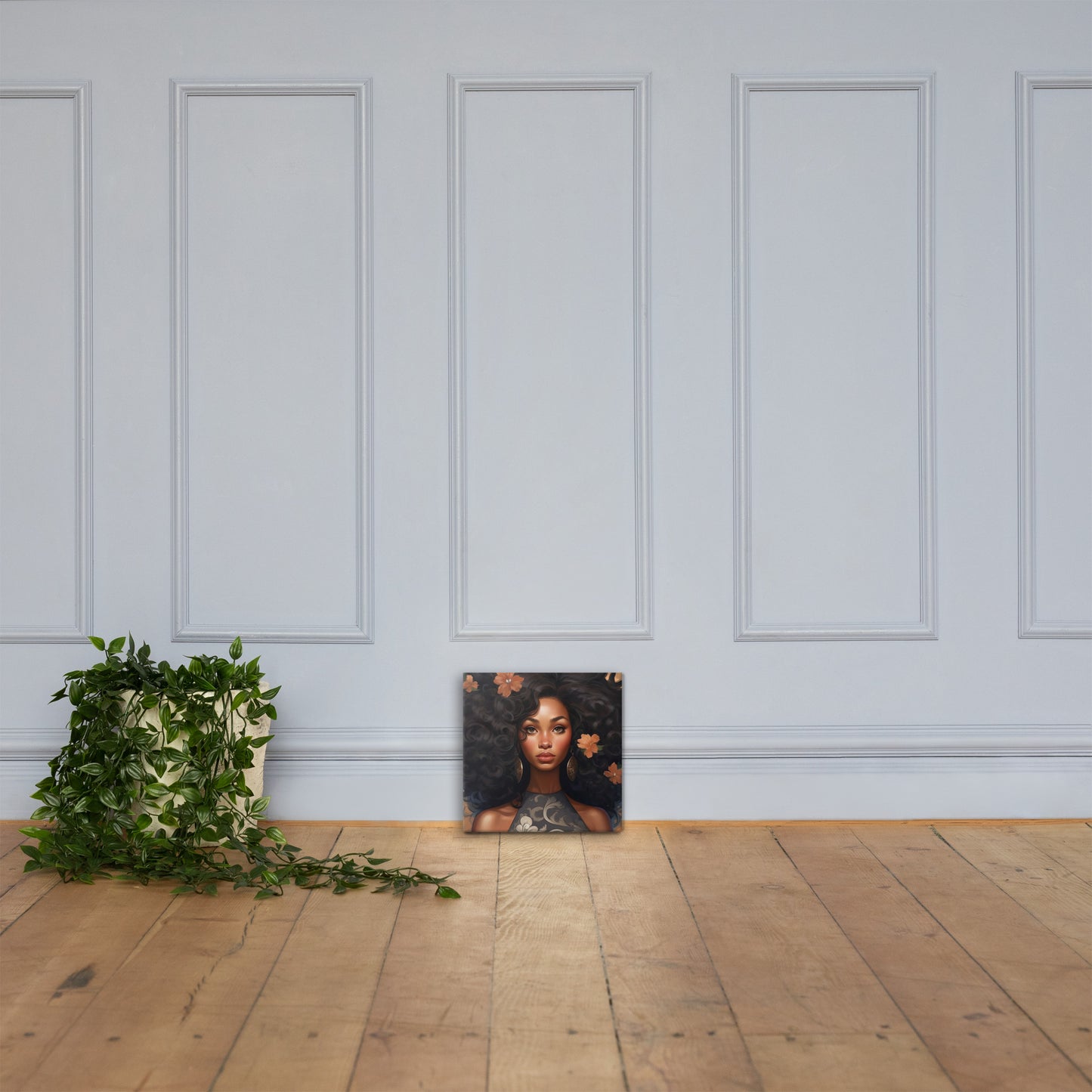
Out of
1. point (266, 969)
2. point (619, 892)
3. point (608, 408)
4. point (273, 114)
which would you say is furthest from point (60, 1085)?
point (273, 114)

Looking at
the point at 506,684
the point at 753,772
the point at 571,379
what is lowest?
the point at 753,772

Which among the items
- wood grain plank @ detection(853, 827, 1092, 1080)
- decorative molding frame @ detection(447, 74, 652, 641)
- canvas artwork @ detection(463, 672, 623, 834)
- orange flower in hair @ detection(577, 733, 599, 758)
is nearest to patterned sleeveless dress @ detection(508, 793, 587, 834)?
canvas artwork @ detection(463, 672, 623, 834)

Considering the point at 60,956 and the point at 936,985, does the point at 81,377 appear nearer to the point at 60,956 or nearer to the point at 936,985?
the point at 60,956

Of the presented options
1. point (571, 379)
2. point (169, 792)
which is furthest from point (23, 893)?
point (571, 379)

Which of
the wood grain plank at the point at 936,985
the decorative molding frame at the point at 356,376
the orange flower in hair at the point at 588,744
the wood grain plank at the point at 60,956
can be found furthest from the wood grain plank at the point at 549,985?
the decorative molding frame at the point at 356,376

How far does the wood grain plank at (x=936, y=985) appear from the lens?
3.38ft

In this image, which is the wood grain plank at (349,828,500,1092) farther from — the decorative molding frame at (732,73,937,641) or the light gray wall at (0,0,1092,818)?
the decorative molding frame at (732,73,937,641)

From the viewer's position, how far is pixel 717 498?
197cm

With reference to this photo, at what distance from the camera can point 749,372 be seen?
196 cm

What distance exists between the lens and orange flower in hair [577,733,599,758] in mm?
1919

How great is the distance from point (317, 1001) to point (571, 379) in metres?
1.27

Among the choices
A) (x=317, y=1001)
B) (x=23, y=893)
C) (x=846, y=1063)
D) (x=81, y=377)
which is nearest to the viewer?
(x=846, y=1063)

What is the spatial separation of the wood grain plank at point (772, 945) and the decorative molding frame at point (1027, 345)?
771 mm

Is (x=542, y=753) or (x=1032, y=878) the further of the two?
(x=542, y=753)
